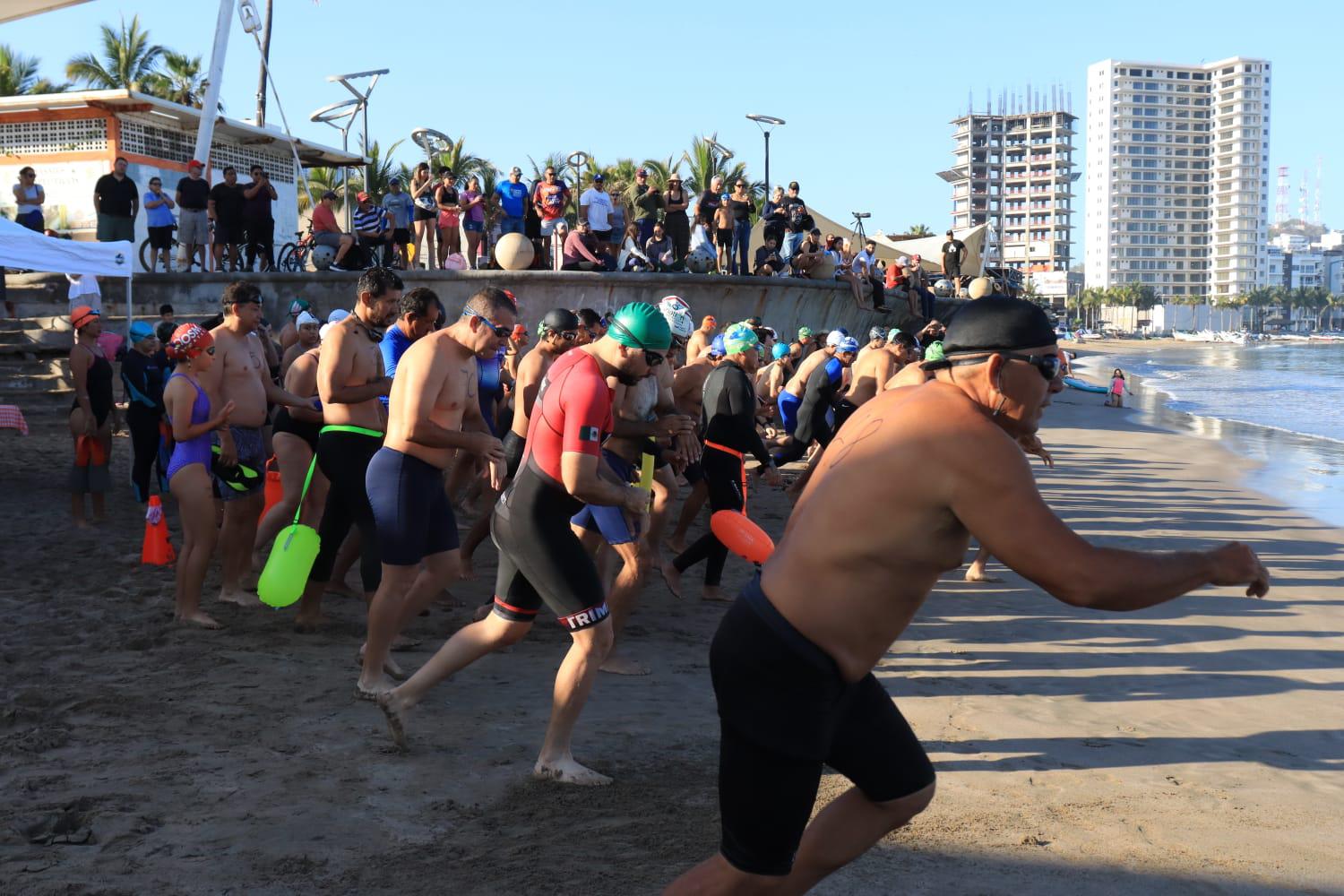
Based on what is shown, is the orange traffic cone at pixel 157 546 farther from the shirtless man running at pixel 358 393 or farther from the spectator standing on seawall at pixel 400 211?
the spectator standing on seawall at pixel 400 211

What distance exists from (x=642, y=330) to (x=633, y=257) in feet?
55.6

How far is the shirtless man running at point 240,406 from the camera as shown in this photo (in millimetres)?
7152

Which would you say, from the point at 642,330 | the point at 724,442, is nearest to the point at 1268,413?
the point at 724,442

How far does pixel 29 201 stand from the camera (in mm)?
18094

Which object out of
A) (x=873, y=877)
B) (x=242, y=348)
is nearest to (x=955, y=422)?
(x=873, y=877)

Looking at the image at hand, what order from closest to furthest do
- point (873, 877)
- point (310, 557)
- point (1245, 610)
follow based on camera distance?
point (873, 877) → point (310, 557) → point (1245, 610)

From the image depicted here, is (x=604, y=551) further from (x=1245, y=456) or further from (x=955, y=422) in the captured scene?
(x=1245, y=456)

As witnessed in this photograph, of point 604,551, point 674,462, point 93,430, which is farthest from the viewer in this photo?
point 93,430

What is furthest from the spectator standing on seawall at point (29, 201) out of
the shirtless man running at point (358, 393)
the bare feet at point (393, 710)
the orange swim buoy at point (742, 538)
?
the orange swim buoy at point (742, 538)

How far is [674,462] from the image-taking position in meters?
7.66

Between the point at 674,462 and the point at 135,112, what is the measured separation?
1947 centimetres

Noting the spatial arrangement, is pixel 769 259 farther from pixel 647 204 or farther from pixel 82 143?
pixel 82 143

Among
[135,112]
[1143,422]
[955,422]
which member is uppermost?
[135,112]

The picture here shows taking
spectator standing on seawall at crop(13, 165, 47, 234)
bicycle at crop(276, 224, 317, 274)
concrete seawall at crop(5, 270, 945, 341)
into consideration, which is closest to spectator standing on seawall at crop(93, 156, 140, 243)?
spectator standing on seawall at crop(13, 165, 47, 234)
